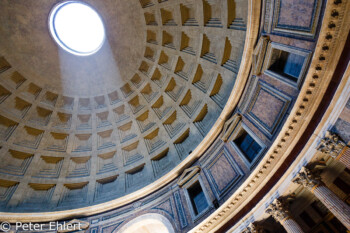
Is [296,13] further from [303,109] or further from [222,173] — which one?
[222,173]

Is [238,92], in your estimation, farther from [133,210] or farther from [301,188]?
[133,210]

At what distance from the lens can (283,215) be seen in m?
7.58

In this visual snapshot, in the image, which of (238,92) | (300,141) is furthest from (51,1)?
(300,141)

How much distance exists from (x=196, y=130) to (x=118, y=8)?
11.5m

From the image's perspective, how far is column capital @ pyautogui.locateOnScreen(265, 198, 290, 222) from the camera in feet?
24.9

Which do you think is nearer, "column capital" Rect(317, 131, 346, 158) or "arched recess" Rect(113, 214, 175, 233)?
→ "column capital" Rect(317, 131, 346, 158)

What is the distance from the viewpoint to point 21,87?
711 inches

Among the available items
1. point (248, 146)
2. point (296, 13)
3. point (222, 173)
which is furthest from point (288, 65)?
point (222, 173)

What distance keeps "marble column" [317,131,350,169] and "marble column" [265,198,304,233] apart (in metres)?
2.43

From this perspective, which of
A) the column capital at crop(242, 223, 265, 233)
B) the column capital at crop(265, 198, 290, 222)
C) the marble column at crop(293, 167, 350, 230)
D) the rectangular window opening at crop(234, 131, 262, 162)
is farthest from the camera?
the rectangular window opening at crop(234, 131, 262, 162)

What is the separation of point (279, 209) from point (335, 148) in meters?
2.86

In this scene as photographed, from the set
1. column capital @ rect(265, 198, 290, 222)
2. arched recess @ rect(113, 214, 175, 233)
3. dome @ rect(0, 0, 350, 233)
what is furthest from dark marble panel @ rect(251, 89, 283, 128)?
arched recess @ rect(113, 214, 175, 233)

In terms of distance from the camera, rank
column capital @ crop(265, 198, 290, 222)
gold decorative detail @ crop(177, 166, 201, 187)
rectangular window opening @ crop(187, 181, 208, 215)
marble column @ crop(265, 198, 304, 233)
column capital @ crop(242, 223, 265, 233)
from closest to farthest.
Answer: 1. marble column @ crop(265, 198, 304, 233)
2. column capital @ crop(265, 198, 290, 222)
3. column capital @ crop(242, 223, 265, 233)
4. rectangular window opening @ crop(187, 181, 208, 215)
5. gold decorative detail @ crop(177, 166, 201, 187)

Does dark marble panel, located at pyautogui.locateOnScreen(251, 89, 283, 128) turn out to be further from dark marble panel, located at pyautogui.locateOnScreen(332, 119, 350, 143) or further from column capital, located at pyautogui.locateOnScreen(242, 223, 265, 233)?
column capital, located at pyautogui.locateOnScreen(242, 223, 265, 233)
